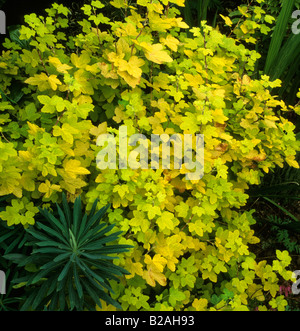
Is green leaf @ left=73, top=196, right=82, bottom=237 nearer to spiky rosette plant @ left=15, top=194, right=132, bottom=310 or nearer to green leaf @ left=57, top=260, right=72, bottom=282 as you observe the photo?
spiky rosette plant @ left=15, top=194, right=132, bottom=310

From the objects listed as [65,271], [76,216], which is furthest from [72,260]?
[76,216]

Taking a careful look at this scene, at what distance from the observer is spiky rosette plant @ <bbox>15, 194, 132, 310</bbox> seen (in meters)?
1.39

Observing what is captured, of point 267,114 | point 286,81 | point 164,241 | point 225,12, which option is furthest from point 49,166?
point 225,12

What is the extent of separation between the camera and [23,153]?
1.43 meters

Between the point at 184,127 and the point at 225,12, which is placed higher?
the point at 225,12

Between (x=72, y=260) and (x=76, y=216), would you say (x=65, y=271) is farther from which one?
(x=76, y=216)

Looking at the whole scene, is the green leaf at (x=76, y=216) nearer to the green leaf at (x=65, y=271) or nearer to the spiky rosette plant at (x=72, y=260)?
the spiky rosette plant at (x=72, y=260)

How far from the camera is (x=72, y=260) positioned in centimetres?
135

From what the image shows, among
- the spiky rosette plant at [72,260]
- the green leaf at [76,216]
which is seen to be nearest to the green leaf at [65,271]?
the spiky rosette plant at [72,260]

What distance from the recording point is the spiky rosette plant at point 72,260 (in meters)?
1.39

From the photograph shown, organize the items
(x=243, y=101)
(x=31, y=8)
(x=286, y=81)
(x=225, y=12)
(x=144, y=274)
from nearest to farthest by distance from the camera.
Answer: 1. (x=144, y=274)
2. (x=243, y=101)
3. (x=286, y=81)
4. (x=31, y=8)
5. (x=225, y=12)

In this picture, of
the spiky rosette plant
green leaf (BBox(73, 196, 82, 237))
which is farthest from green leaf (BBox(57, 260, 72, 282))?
green leaf (BBox(73, 196, 82, 237))

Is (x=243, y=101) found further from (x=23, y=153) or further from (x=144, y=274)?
(x=23, y=153)

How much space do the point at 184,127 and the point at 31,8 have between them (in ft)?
6.88
